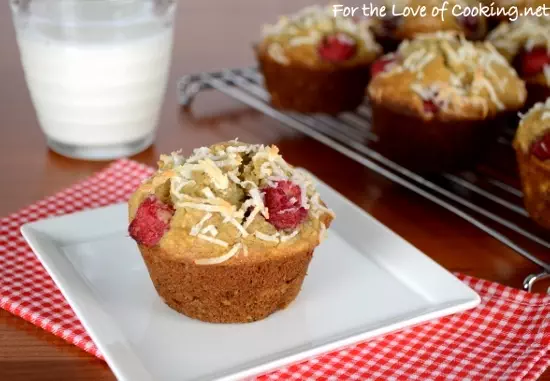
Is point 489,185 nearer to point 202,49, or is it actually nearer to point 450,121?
point 450,121

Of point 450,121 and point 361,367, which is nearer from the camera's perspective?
point 361,367

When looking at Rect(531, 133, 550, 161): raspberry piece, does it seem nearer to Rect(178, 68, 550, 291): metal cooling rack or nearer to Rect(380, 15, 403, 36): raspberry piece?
Rect(178, 68, 550, 291): metal cooling rack

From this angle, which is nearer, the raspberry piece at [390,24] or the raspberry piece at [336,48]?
the raspberry piece at [336,48]

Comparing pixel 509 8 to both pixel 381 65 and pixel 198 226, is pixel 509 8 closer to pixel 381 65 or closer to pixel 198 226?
pixel 381 65

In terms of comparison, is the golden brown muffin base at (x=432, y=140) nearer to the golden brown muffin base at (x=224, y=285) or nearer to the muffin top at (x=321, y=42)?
the muffin top at (x=321, y=42)

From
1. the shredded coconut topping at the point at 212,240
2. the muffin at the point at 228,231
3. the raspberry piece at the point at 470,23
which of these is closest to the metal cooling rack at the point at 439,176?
the raspberry piece at the point at 470,23

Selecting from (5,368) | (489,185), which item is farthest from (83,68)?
(489,185)
